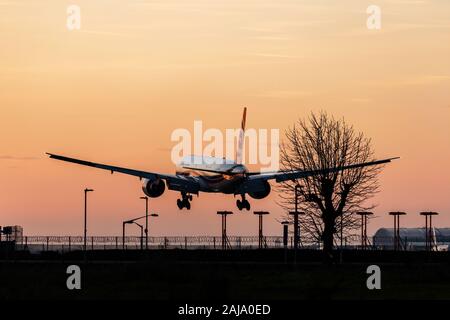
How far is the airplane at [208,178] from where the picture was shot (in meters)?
119

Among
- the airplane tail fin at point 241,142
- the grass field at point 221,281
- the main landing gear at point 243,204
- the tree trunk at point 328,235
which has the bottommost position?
the grass field at point 221,281

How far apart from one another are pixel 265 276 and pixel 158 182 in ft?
129

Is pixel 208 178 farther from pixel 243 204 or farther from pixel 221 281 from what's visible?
pixel 221 281

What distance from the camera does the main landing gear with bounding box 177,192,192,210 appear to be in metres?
121

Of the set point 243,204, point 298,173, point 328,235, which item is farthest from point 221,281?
point 243,204

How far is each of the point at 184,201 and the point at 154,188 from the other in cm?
568

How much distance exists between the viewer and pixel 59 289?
7650 centimetres

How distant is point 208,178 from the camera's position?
4877 inches

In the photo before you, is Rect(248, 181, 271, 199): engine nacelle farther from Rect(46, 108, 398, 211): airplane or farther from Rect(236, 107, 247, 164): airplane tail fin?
Rect(236, 107, 247, 164): airplane tail fin

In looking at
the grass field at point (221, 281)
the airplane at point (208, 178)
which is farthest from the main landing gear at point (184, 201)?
the grass field at point (221, 281)

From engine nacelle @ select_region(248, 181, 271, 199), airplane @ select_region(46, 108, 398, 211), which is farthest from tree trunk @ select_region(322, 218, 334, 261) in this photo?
engine nacelle @ select_region(248, 181, 271, 199)

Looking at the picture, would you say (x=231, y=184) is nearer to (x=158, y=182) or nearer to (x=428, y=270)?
(x=158, y=182)

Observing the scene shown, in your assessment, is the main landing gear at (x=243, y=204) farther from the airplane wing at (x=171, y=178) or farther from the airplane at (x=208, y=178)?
the airplane wing at (x=171, y=178)
